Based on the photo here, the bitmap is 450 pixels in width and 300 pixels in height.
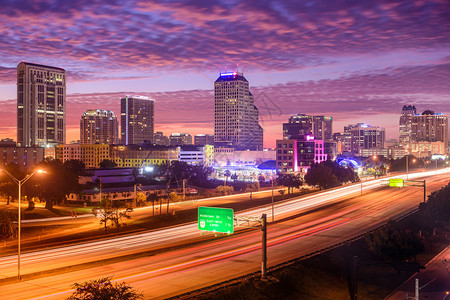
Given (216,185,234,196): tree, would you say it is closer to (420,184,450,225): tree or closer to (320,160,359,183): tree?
(320,160,359,183): tree

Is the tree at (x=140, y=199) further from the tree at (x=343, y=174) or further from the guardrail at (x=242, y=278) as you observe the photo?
the tree at (x=343, y=174)

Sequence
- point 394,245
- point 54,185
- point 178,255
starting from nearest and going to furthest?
point 178,255 < point 394,245 < point 54,185

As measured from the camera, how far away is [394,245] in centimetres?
5153

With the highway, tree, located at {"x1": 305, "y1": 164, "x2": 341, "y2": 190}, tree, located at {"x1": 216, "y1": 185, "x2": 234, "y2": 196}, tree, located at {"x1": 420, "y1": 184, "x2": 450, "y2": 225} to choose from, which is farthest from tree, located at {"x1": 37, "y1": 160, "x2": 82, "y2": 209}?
tree, located at {"x1": 420, "y1": 184, "x2": 450, "y2": 225}

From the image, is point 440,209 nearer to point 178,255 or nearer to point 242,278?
point 178,255

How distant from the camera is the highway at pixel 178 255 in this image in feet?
106

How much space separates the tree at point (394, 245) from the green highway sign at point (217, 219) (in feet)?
77.6

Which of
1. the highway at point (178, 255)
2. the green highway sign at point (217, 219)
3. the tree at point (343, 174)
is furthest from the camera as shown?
the tree at point (343, 174)

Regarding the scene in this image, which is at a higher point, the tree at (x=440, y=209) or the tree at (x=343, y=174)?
the tree at (x=343, y=174)

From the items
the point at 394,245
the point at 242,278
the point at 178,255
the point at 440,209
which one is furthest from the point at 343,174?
the point at 242,278

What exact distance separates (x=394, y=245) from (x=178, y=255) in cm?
2634

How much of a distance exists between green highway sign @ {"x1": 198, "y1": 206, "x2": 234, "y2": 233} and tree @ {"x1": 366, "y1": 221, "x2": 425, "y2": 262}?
77.6 ft

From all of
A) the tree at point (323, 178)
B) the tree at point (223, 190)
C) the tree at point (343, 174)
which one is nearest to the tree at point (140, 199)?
the tree at point (223, 190)

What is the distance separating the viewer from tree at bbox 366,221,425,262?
51.3 m
